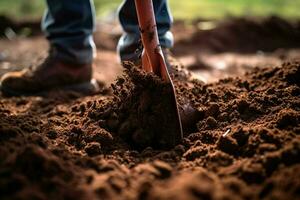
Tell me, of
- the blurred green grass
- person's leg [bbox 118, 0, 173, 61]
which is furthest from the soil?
the blurred green grass

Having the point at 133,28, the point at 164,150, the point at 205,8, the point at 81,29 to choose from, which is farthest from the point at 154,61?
the point at 205,8

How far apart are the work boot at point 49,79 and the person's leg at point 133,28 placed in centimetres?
46

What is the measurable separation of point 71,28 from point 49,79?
1.42ft

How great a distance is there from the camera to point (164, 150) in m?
1.80

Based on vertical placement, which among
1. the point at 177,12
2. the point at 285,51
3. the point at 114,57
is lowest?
the point at 285,51

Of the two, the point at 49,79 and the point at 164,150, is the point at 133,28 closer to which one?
the point at 49,79

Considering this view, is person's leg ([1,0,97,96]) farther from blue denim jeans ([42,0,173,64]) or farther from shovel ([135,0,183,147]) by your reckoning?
shovel ([135,0,183,147])

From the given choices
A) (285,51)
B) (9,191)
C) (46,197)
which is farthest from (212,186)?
(285,51)

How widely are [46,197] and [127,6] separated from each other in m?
1.69

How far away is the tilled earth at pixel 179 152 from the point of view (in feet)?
4.32

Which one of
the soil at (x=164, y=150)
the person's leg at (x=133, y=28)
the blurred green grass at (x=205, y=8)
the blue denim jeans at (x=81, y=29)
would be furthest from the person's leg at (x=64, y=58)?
the blurred green grass at (x=205, y=8)

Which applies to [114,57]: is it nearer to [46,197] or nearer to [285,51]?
[285,51]

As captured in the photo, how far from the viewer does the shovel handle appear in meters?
1.87

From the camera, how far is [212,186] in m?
1.27
